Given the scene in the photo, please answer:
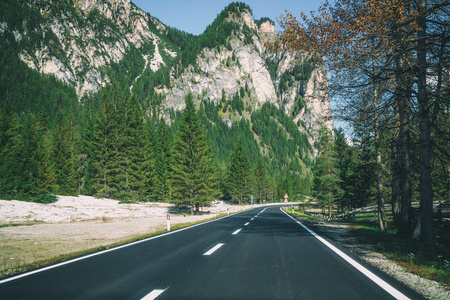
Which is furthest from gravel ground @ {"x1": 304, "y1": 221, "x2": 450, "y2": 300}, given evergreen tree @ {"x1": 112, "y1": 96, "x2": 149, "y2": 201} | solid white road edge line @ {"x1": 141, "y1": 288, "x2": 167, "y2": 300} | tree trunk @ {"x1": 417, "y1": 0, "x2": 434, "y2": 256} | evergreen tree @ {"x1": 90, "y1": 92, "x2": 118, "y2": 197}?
evergreen tree @ {"x1": 90, "y1": 92, "x2": 118, "y2": 197}

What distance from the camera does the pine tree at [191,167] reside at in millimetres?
32188

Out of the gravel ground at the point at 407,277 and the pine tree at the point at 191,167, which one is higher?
the pine tree at the point at 191,167

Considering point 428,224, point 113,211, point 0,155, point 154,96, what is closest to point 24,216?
point 113,211

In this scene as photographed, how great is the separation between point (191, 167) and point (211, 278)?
28.2m

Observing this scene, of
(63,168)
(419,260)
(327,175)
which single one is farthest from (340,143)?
(63,168)

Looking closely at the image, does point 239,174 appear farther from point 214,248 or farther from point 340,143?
point 214,248

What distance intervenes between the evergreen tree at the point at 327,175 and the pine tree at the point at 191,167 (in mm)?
15161

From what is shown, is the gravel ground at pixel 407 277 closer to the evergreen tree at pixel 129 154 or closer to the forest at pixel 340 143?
the forest at pixel 340 143

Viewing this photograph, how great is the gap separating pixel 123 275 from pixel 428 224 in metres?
8.04

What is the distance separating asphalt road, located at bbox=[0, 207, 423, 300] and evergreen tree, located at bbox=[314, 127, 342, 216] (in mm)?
31040

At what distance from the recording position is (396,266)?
591 cm

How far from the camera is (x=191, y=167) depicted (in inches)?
1292

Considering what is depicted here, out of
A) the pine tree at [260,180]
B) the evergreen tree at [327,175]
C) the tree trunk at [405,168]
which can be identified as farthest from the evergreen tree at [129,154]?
the pine tree at [260,180]

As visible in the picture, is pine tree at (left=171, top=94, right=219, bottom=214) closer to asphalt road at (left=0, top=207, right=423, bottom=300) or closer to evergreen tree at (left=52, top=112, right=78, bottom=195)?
evergreen tree at (left=52, top=112, right=78, bottom=195)
